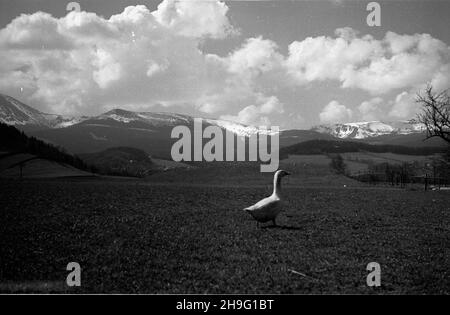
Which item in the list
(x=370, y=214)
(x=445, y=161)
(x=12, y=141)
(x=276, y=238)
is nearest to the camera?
(x=276, y=238)

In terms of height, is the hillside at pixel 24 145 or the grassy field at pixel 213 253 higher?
the hillside at pixel 24 145

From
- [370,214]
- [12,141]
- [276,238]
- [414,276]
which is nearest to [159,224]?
[276,238]

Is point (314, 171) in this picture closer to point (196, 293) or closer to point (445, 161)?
point (445, 161)

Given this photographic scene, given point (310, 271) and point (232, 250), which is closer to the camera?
point (310, 271)

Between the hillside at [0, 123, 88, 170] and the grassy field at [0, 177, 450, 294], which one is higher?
Result: the hillside at [0, 123, 88, 170]

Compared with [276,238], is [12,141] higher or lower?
higher

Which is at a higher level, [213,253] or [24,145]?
[24,145]

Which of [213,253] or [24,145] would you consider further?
[24,145]

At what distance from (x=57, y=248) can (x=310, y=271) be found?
8.52 metres

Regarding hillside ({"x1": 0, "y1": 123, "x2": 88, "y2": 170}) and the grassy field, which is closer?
the grassy field

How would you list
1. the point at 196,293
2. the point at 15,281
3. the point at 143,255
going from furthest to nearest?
1. the point at 143,255
2. the point at 15,281
3. the point at 196,293

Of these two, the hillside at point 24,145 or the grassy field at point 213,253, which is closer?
the grassy field at point 213,253

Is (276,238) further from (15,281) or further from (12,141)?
(12,141)

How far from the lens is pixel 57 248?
1407 centimetres
